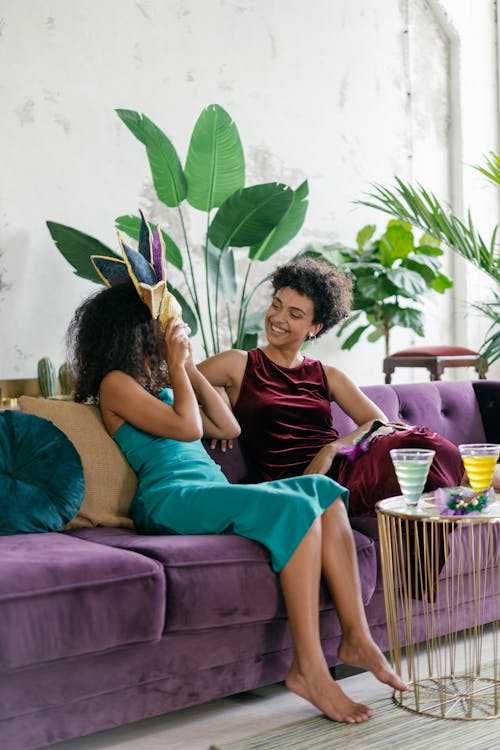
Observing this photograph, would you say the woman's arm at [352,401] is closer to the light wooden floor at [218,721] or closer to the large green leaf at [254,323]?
the light wooden floor at [218,721]

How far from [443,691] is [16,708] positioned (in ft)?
3.21

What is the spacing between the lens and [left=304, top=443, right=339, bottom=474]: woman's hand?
2682 millimetres

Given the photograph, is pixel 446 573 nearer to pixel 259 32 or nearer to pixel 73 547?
pixel 73 547

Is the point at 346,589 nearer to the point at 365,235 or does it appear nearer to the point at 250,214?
the point at 250,214

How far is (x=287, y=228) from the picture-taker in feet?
15.4

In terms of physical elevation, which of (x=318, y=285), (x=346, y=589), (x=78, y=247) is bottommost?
(x=346, y=589)

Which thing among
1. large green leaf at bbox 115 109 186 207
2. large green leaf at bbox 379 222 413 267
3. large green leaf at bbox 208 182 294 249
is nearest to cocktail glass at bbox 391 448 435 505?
large green leaf at bbox 208 182 294 249

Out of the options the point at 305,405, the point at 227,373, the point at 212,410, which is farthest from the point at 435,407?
the point at 212,410

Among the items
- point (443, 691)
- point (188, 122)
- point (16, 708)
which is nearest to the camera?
point (16, 708)

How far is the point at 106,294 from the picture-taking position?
2.55 m

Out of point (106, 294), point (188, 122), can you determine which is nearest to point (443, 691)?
point (106, 294)

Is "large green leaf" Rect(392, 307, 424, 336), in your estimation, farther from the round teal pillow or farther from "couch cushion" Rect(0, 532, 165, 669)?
"couch cushion" Rect(0, 532, 165, 669)

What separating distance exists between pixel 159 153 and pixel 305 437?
1.91 metres

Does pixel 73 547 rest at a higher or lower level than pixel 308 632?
higher
